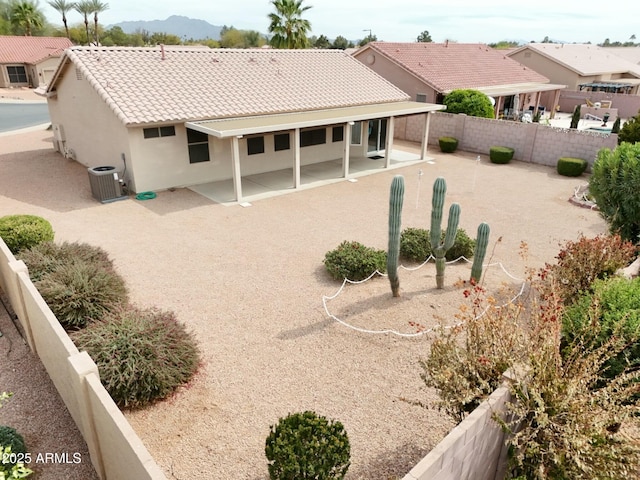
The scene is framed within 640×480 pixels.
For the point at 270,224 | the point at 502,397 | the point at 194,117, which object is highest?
the point at 194,117

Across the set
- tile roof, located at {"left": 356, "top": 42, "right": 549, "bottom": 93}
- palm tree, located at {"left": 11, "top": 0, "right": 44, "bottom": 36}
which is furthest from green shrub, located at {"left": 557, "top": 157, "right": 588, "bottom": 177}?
palm tree, located at {"left": 11, "top": 0, "right": 44, "bottom": 36}

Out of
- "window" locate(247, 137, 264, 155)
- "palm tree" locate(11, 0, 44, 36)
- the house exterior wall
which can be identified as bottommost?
"window" locate(247, 137, 264, 155)

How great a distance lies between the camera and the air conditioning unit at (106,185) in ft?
52.0

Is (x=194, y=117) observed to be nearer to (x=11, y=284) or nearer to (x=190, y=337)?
(x=11, y=284)

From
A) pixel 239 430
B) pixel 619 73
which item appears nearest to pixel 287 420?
pixel 239 430

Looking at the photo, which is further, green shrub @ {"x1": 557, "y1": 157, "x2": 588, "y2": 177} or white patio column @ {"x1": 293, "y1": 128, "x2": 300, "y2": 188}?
green shrub @ {"x1": 557, "y1": 157, "x2": 588, "y2": 177}

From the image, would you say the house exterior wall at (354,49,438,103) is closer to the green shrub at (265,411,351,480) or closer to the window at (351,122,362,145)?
the window at (351,122,362,145)

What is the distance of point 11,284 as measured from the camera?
830 centimetres

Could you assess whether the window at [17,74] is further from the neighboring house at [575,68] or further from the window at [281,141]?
the neighboring house at [575,68]

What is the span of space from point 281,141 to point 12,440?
16.0 meters

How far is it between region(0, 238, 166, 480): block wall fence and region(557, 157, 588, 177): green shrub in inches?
808

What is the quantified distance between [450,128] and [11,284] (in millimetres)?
22747

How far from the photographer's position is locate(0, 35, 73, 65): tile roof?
48.9 meters

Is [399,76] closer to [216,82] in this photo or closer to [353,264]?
[216,82]
